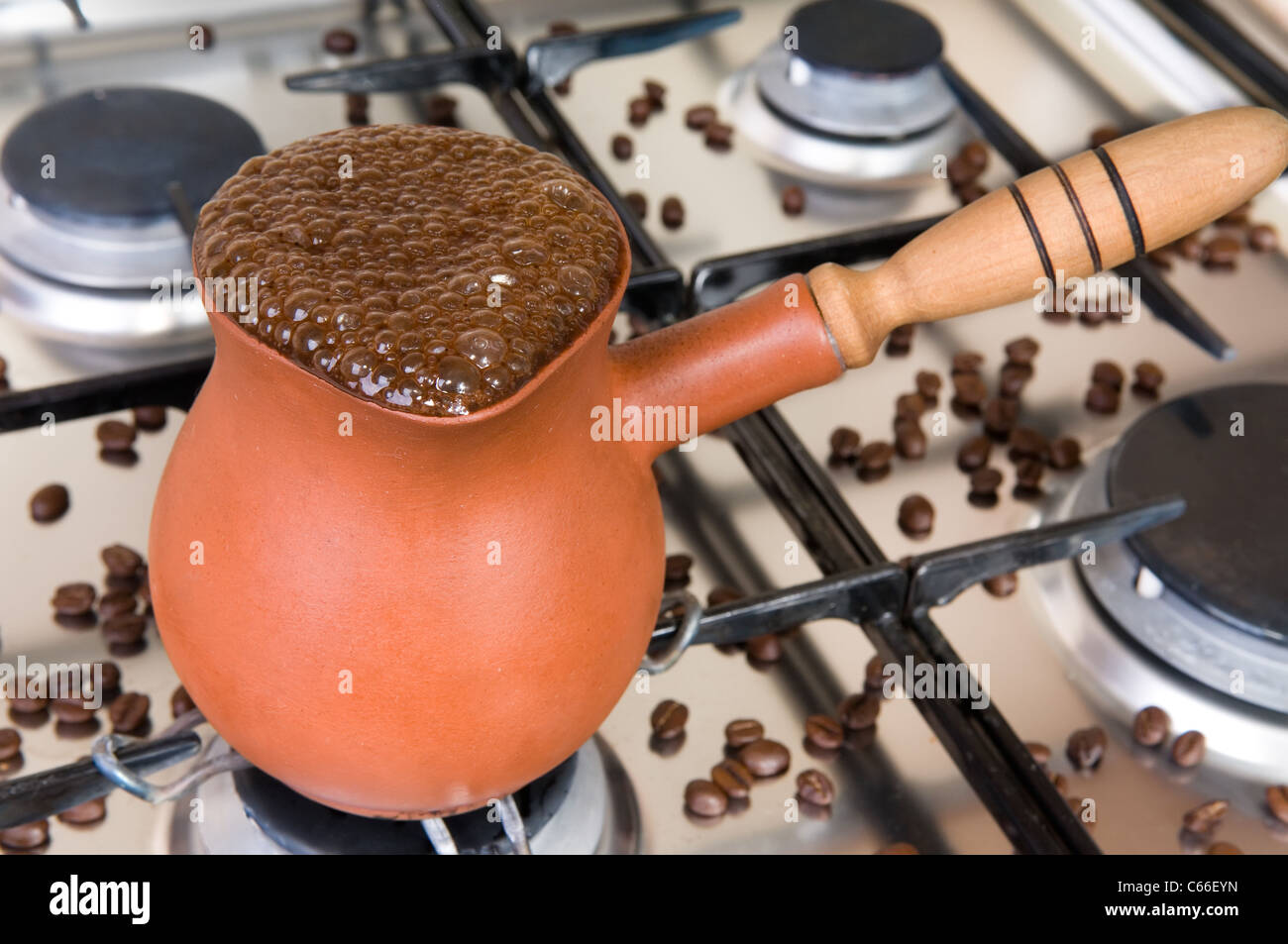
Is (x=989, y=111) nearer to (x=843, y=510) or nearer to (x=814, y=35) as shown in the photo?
(x=814, y=35)

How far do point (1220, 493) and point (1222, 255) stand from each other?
25cm

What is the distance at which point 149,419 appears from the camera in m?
0.72

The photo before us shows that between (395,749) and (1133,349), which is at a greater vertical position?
(395,749)

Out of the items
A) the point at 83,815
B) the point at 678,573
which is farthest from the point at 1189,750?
the point at 83,815

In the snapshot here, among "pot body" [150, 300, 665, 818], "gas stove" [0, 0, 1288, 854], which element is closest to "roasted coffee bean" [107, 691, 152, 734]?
"gas stove" [0, 0, 1288, 854]

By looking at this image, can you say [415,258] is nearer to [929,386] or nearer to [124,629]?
[124,629]

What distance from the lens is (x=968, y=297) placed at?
0.47 meters

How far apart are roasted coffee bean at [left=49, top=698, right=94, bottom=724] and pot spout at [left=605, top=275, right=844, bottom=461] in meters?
0.27

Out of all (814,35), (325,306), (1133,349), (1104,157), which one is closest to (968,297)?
(1104,157)

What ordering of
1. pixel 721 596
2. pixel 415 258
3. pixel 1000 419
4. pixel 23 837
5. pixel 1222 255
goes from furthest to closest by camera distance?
pixel 1222 255
pixel 1000 419
pixel 721 596
pixel 23 837
pixel 415 258

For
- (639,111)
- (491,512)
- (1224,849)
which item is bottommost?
(1224,849)

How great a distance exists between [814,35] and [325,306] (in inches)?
23.7
